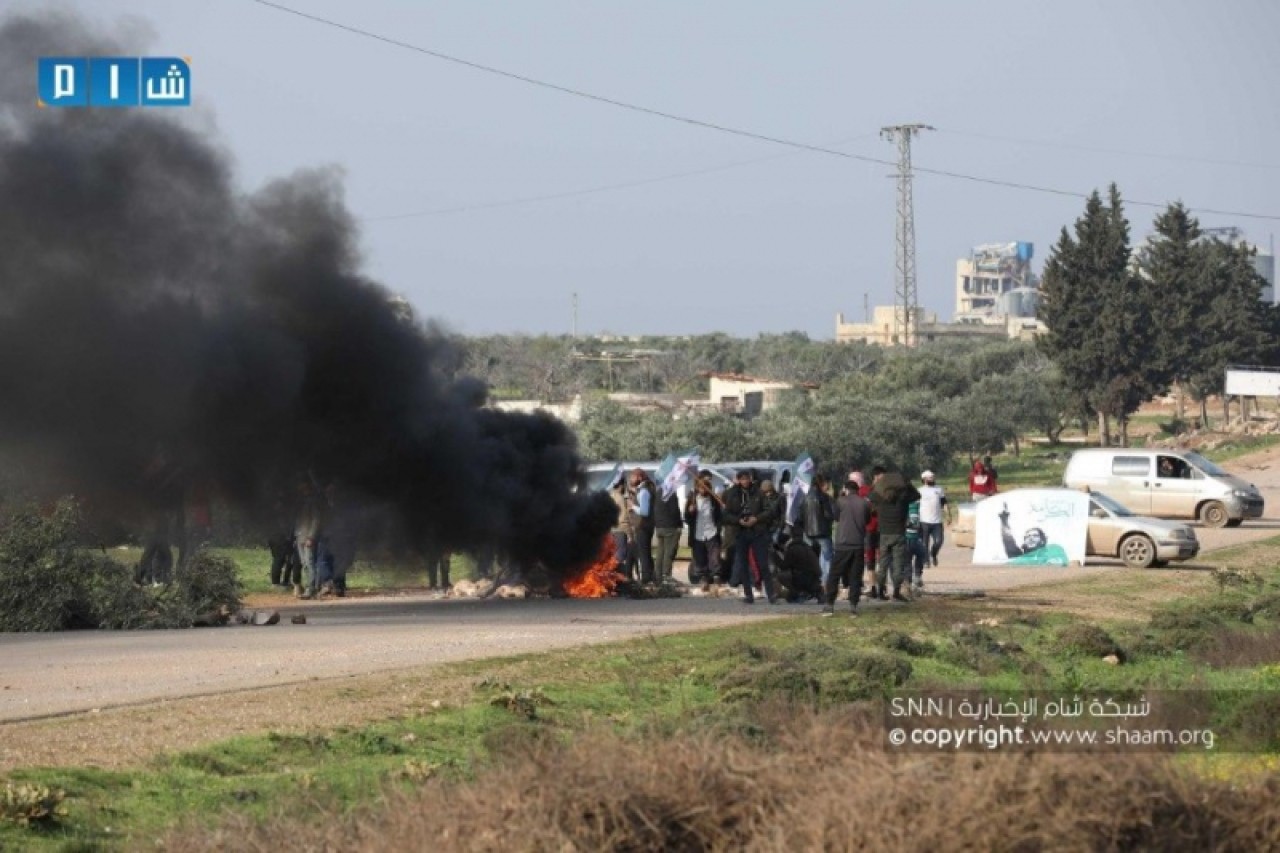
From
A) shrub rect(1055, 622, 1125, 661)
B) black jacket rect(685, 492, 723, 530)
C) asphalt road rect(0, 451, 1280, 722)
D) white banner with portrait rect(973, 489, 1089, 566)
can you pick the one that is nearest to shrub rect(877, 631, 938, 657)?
shrub rect(1055, 622, 1125, 661)

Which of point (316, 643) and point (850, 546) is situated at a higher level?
point (850, 546)

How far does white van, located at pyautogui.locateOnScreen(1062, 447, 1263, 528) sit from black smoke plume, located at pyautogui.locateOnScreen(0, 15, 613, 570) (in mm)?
18281

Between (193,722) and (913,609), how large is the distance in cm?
1079

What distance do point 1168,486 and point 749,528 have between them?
20.1m

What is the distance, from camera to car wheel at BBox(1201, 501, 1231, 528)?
38531mm

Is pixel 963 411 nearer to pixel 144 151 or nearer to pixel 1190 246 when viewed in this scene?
pixel 1190 246

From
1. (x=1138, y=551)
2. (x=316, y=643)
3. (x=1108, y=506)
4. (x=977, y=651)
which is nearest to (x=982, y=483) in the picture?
A: (x=1108, y=506)

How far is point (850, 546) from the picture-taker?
19750 millimetres

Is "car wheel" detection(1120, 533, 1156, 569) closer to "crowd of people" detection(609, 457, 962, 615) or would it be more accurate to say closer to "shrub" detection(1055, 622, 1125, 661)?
"crowd of people" detection(609, 457, 962, 615)

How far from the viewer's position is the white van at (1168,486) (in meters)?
38.6

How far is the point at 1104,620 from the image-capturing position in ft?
68.1

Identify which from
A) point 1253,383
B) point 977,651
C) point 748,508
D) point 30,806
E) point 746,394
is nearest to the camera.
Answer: point 30,806

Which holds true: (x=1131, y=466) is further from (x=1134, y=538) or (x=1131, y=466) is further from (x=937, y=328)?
(x=937, y=328)

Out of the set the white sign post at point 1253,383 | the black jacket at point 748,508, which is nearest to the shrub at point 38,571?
the black jacket at point 748,508
